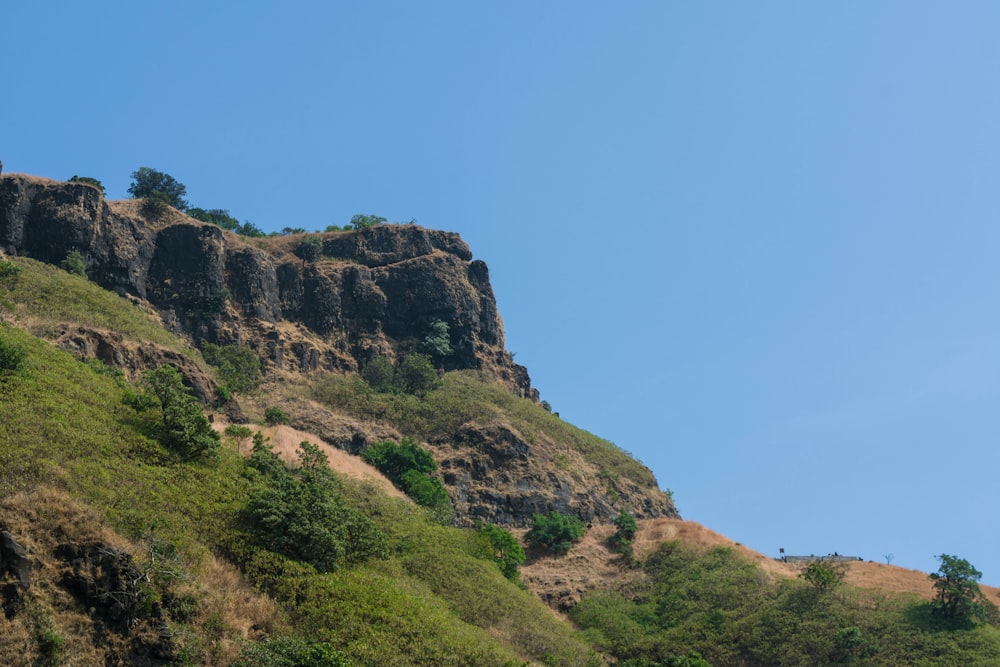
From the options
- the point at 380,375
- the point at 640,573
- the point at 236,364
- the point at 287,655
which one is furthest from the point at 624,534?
the point at 287,655

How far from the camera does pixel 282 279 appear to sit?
90.1 meters

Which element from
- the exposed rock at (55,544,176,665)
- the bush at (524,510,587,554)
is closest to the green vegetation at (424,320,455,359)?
the bush at (524,510,587,554)

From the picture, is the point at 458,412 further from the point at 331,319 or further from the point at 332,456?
the point at 331,319

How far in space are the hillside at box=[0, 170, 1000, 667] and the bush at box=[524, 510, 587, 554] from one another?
2.56 feet

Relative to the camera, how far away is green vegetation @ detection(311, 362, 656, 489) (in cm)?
7631

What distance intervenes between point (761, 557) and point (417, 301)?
43.1 metres

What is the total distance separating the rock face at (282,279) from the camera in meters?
73.5

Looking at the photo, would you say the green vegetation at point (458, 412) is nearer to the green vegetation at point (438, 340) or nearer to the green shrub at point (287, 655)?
the green vegetation at point (438, 340)

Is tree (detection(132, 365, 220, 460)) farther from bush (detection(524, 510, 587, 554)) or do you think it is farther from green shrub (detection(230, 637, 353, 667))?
bush (detection(524, 510, 587, 554))

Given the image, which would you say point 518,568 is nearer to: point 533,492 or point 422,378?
point 533,492

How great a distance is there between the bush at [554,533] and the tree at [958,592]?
25.3 m

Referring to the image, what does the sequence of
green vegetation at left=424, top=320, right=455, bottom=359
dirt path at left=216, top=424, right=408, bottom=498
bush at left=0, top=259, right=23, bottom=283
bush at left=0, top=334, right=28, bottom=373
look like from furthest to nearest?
green vegetation at left=424, top=320, right=455, bottom=359 < bush at left=0, top=259, right=23, bottom=283 < dirt path at left=216, top=424, right=408, bottom=498 < bush at left=0, top=334, right=28, bottom=373

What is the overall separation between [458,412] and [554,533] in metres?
16.1

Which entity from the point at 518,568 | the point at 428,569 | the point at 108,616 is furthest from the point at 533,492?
the point at 108,616
